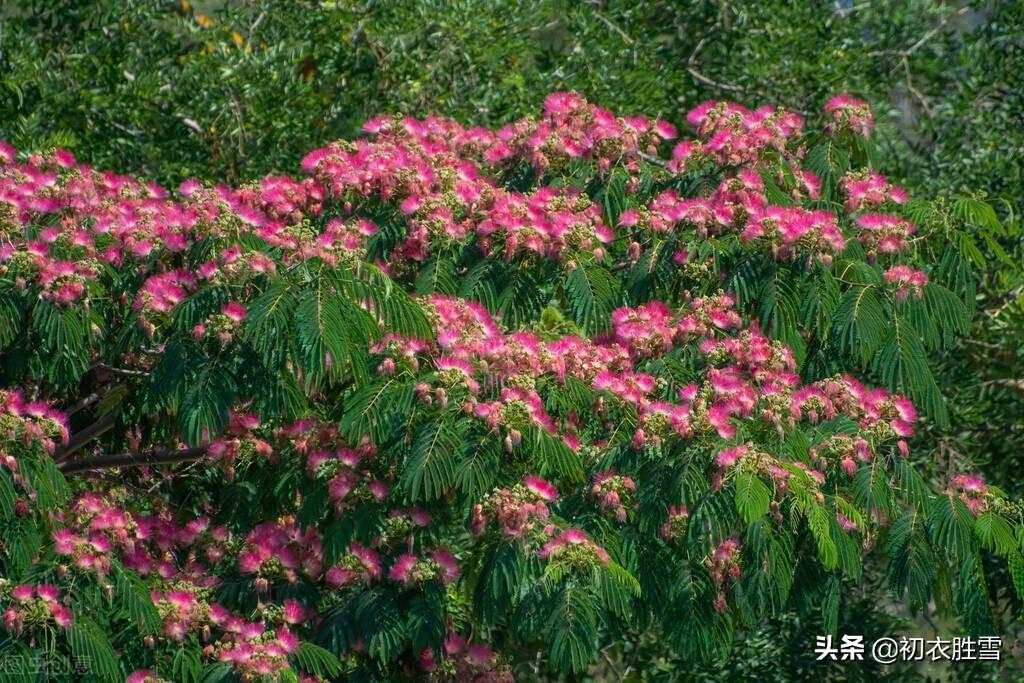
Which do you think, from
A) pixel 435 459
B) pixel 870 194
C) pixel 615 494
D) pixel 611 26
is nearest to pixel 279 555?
pixel 435 459

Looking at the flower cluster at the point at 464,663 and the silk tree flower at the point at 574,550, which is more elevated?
the silk tree flower at the point at 574,550

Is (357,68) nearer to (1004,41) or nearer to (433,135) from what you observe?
(433,135)

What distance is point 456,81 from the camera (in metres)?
8.84

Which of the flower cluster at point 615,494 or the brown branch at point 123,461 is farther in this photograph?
the brown branch at point 123,461

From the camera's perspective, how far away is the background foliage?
27.7 ft

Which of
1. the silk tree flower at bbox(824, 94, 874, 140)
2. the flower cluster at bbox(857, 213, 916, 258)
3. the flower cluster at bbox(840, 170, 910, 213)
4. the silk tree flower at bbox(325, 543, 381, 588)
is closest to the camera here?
the silk tree flower at bbox(325, 543, 381, 588)

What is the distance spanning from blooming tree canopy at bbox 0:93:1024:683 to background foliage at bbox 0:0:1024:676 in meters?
2.46

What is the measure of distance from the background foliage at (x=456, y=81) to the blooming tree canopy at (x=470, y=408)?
96.7 inches

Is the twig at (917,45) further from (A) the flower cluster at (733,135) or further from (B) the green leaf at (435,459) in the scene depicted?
(B) the green leaf at (435,459)

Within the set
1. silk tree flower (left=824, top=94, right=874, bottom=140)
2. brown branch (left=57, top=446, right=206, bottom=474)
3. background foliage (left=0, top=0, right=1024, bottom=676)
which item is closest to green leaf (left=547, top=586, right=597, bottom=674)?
brown branch (left=57, top=446, right=206, bottom=474)

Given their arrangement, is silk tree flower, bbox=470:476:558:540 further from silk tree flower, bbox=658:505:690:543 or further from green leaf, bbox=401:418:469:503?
silk tree flower, bbox=658:505:690:543

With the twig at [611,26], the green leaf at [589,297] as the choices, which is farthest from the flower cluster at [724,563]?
the twig at [611,26]

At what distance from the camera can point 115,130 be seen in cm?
899

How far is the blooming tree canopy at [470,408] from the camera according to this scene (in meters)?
4.85
